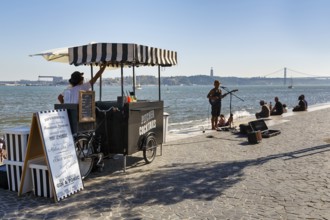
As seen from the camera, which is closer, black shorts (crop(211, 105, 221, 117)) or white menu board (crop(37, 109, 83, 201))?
white menu board (crop(37, 109, 83, 201))

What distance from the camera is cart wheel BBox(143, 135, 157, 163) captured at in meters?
7.66

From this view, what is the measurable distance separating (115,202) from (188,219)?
124 centimetres

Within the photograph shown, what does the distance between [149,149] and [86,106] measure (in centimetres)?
200

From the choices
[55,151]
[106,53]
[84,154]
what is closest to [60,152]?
[55,151]

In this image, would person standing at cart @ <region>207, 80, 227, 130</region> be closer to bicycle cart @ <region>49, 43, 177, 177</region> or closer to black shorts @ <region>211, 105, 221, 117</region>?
black shorts @ <region>211, 105, 221, 117</region>

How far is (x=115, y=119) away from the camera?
7.14 meters

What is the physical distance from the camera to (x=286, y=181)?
21.2 feet

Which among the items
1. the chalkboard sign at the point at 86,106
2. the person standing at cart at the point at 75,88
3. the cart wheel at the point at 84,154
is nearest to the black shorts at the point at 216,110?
the person standing at cart at the point at 75,88

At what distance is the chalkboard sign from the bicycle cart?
0.08ft

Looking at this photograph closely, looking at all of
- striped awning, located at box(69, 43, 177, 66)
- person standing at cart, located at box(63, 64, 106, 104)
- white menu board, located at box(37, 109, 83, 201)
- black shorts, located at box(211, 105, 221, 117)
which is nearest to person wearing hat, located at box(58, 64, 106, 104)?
person standing at cart, located at box(63, 64, 106, 104)

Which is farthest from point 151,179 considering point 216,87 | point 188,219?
point 216,87

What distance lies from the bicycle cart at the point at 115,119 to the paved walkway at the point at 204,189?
0.46m

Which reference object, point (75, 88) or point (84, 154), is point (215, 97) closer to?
point (75, 88)

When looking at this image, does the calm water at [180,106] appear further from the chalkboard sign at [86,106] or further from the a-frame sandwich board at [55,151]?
the a-frame sandwich board at [55,151]
